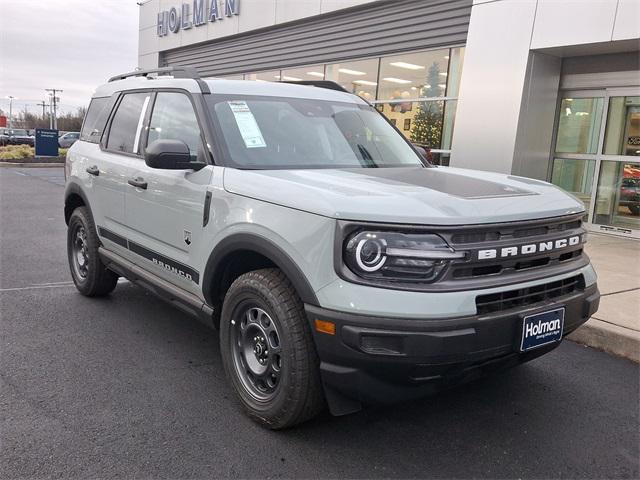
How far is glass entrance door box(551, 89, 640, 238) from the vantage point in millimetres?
9180

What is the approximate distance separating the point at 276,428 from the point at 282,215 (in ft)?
3.73

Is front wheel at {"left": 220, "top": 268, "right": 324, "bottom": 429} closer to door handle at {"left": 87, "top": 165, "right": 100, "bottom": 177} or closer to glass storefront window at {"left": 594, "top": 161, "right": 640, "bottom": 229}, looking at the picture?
door handle at {"left": 87, "top": 165, "right": 100, "bottom": 177}

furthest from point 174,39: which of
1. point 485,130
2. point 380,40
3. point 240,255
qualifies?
point 240,255

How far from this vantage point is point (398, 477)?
2619 millimetres

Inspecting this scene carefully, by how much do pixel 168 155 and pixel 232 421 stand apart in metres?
1.57

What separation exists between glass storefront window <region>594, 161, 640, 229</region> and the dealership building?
17 mm

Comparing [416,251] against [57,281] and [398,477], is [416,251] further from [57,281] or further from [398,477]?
[57,281]

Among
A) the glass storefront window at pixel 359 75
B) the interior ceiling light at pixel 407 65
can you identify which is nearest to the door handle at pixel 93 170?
the interior ceiling light at pixel 407 65

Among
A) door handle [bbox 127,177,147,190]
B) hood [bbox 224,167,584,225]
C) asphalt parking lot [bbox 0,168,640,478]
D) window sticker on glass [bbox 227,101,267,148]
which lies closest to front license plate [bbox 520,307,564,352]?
hood [bbox 224,167,584,225]

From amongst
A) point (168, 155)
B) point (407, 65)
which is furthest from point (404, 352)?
point (407, 65)

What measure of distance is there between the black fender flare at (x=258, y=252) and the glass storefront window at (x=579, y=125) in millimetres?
8457

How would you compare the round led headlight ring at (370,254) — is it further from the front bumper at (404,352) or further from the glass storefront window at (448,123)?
the glass storefront window at (448,123)

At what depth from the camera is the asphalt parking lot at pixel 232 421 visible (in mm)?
2688

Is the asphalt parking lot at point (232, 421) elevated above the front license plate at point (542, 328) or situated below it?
below
